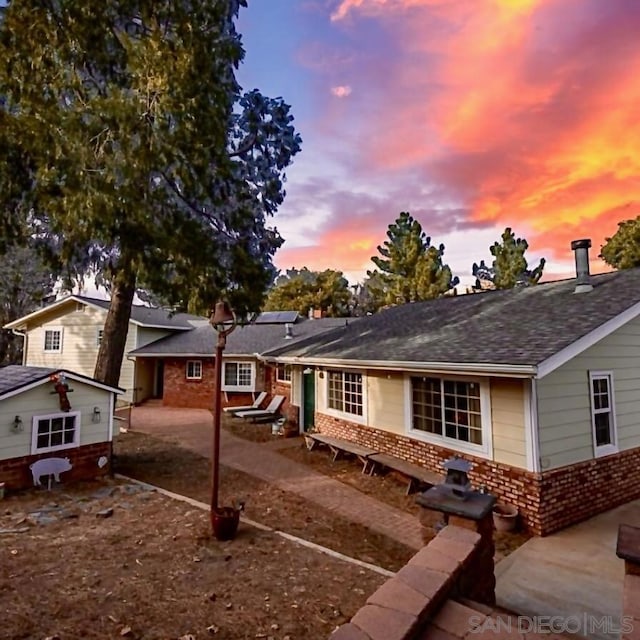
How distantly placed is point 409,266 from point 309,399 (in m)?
18.0

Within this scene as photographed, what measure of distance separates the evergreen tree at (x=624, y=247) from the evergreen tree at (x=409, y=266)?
9374 millimetres

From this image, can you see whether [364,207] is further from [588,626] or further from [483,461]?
[588,626]

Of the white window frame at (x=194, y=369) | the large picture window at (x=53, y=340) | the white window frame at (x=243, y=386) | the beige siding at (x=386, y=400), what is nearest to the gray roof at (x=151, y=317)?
the white window frame at (x=194, y=369)

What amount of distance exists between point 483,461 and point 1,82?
1099 centimetres

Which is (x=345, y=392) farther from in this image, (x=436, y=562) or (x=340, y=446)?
(x=436, y=562)

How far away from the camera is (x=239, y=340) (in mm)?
21188

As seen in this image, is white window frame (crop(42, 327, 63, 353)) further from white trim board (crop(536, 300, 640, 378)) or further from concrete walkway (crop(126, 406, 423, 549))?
white trim board (crop(536, 300, 640, 378))

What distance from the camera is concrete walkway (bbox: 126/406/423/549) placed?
6.68 meters

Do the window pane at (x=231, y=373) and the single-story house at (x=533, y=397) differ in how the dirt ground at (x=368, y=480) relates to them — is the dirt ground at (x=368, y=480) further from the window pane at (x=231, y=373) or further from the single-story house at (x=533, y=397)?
the window pane at (x=231, y=373)

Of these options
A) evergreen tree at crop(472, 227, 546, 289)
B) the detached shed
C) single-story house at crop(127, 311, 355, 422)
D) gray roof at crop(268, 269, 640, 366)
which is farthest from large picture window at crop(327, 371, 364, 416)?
evergreen tree at crop(472, 227, 546, 289)

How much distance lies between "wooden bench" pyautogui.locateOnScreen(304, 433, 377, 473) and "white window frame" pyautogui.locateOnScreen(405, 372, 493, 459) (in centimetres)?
122

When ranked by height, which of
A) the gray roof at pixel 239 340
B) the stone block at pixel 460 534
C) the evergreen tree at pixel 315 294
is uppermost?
the evergreen tree at pixel 315 294

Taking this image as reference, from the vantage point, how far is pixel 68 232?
805 centimetres

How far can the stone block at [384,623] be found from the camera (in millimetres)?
2266
